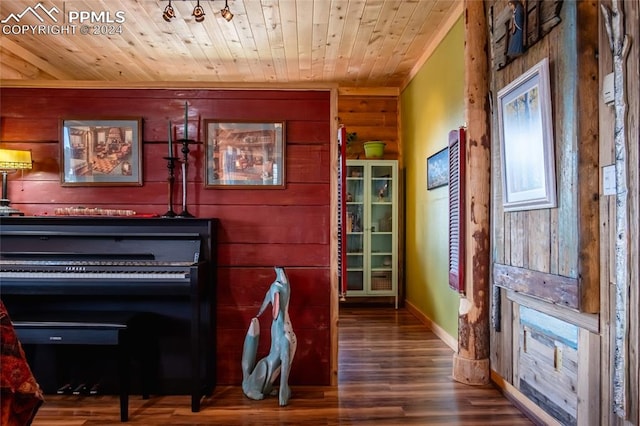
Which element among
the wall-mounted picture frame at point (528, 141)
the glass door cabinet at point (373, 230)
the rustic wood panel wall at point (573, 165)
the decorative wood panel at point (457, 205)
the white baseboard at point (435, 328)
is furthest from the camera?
the glass door cabinet at point (373, 230)

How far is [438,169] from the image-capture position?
4.17 meters

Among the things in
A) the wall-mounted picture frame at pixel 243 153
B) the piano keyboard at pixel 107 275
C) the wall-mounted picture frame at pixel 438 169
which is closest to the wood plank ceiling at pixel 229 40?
the wall-mounted picture frame at pixel 243 153

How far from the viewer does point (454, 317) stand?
3801mm

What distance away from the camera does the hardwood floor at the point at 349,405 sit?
2506mm

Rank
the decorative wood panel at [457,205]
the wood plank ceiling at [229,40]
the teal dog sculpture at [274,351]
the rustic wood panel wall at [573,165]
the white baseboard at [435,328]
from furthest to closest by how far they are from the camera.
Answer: the white baseboard at [435,328], the wood plank ceiling at [229,40], the decorative wood panel at [457,205], the teal dog sculpture at [274,351], the rustic wood panel wall at [573,165]

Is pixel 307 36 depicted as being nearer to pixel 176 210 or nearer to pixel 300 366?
pixel 176 210

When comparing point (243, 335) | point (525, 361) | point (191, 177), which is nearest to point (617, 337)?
point (525, 361)

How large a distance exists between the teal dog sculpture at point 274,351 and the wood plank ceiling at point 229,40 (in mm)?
1529

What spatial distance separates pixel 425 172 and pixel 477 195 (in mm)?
1747

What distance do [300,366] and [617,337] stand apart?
1856 mm

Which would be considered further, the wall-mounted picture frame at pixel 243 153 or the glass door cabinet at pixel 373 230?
the glass door cabinet at pixel 373 230

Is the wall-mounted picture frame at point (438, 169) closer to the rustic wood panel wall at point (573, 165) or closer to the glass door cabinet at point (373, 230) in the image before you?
the glass door cabinet at point (373, 230)

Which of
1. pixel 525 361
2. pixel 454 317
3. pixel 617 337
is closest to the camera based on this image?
pixel 617 337

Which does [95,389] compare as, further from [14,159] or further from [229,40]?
[229,40]
